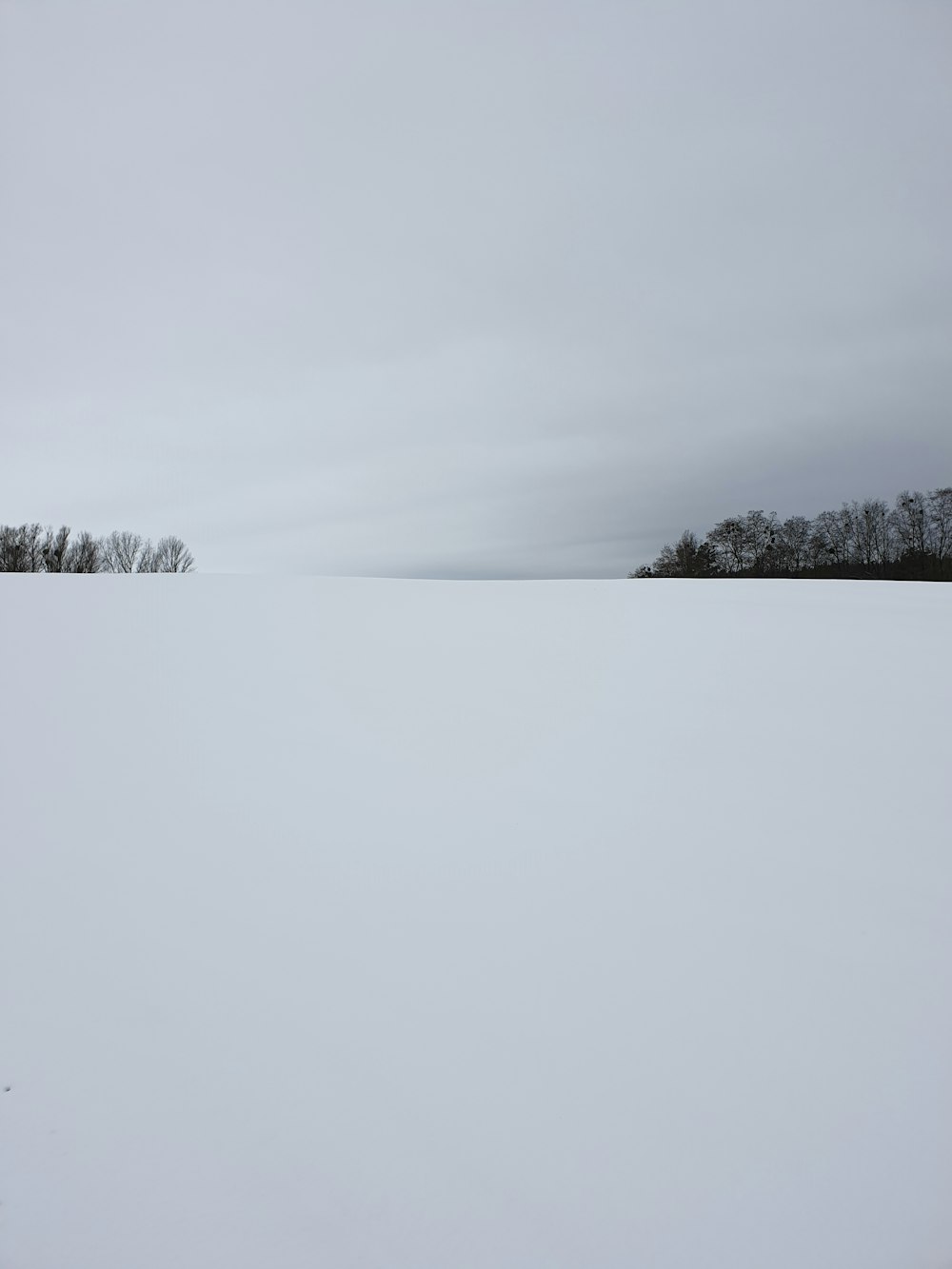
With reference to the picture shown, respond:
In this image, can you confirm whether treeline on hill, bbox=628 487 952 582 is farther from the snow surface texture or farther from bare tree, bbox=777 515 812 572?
the snow surface texture

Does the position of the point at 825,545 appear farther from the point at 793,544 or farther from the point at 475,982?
the point at 475,982

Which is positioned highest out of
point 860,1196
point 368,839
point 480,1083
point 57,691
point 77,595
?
point 77,595

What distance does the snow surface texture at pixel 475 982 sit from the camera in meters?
1.41

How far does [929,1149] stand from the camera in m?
1.53

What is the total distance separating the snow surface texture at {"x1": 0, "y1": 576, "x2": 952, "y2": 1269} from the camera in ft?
4.62

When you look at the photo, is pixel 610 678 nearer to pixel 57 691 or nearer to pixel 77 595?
pixel 57 691

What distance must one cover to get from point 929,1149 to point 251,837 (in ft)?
8.05

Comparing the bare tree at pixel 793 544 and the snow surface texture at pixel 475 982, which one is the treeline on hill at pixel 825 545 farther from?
the snow surface texture at pixel 475 982

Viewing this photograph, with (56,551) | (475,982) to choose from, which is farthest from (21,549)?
(475,982)

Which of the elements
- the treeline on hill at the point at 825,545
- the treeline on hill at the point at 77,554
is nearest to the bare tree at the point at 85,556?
the treeline on hill at the point at 77,554

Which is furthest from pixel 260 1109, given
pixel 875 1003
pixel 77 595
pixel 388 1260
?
pixel 77 595

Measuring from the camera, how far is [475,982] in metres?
2.03

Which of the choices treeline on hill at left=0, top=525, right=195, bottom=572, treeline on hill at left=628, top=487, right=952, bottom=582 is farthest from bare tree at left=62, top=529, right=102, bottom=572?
treeline on hill at left=628, top=487, right=952, bottom=582

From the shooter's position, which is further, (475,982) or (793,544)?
(793,544)
